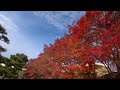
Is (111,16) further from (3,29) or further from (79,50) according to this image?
(3,29)

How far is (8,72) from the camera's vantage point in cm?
1677

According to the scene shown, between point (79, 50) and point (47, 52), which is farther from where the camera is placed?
point (47, 52)
